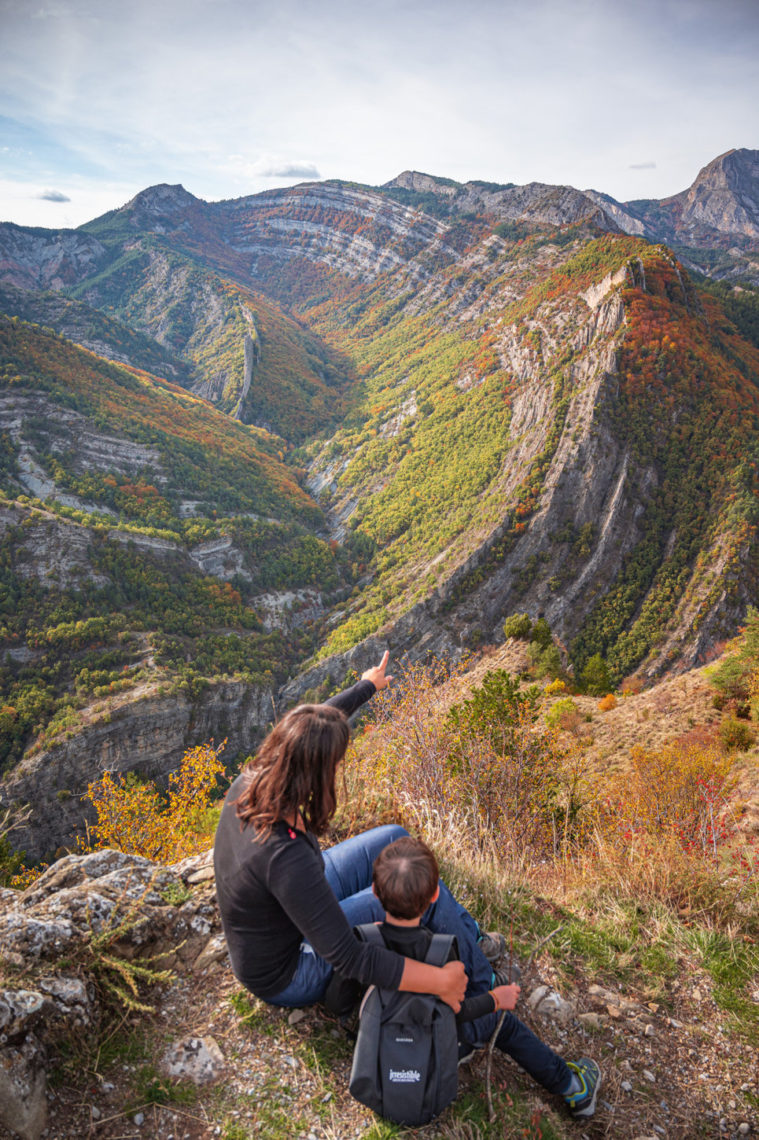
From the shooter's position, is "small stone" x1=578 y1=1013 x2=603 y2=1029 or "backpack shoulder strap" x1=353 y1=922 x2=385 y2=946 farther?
"small stone" x1=578 y1=1013 x2=603 y2=1029

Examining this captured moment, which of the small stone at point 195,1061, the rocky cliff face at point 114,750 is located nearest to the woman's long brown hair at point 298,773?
the small stone at point 195,1061

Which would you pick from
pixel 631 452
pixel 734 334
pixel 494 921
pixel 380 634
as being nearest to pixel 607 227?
pixel 734 334

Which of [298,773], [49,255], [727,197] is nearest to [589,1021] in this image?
[298,773]

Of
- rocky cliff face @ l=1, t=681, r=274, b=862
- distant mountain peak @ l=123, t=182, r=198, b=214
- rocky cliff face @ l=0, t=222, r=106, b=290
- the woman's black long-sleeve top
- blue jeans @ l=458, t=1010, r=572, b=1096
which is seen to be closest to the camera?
the woman's black long-sleeve top

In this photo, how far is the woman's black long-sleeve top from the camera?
1.98m

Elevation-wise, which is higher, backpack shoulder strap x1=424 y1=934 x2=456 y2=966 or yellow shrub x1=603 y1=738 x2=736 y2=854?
backpack shoulder strap x1=424 y1=934 x2=456 y2=966

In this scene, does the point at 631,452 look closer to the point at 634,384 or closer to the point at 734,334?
the point at 634,384

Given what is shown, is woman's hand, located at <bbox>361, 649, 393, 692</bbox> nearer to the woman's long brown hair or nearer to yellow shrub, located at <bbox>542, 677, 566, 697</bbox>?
the woman's long brown hair

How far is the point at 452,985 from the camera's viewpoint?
213 centimetres

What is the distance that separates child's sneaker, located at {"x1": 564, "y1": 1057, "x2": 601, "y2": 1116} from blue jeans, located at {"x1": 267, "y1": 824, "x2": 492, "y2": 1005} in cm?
60

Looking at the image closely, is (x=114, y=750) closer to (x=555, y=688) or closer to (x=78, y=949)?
(x=555, y=688)

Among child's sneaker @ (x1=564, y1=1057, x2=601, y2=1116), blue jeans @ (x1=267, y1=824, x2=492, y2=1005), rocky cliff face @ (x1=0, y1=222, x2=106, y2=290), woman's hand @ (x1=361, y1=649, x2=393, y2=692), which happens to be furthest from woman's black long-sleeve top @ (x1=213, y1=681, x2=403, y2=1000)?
rocky cliff face @ (x1=0, y1=222, x2=106, y2=290)

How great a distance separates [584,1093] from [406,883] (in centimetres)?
144

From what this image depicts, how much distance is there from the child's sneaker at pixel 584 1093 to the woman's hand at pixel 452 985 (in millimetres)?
923
